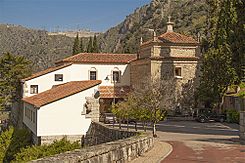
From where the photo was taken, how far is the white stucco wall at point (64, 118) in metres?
21.4

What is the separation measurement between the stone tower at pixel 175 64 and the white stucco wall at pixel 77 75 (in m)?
3.32

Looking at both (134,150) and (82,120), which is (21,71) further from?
(134,150)

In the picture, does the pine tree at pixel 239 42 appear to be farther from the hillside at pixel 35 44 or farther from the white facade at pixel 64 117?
the hillside at pixel 35 44

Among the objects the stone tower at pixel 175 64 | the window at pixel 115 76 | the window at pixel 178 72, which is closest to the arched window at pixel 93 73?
the window at pixel 115 76

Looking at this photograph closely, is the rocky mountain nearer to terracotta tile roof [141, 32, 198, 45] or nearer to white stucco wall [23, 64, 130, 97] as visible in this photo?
white stucco wall [23, 64, 130, 97]

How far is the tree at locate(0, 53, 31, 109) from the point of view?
44.9 meters

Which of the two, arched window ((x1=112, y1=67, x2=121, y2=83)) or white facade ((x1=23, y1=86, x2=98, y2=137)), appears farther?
arched window ((x1=112, y1=67, x2=121, y2=83))

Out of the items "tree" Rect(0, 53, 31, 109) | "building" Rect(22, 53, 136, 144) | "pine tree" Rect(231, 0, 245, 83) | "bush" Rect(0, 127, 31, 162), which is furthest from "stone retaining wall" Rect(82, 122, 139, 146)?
"tree" Rect(0, 53, 31, 109)

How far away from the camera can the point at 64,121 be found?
2167 centimetres

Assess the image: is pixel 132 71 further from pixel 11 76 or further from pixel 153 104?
pixel 153 104

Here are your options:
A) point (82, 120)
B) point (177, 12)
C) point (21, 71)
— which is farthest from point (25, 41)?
point (82, 120)

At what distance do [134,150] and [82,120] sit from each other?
10.6 meters

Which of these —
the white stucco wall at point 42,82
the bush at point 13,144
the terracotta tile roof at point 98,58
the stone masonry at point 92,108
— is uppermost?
the terracotta tile roof at point 98,58

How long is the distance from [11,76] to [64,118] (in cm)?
2740
